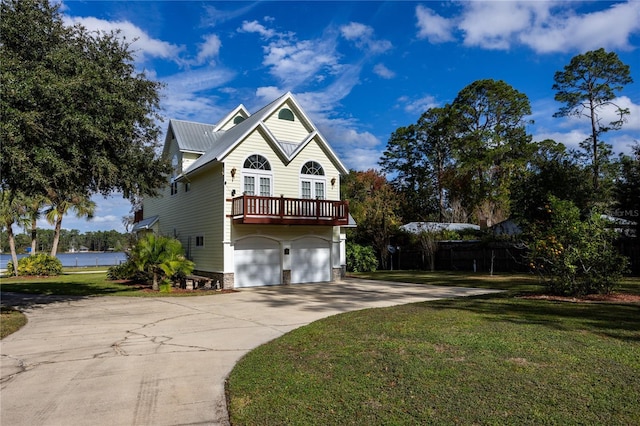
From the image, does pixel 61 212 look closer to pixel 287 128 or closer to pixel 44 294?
pixel 44 294

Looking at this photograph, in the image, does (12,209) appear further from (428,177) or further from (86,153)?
(428,177)

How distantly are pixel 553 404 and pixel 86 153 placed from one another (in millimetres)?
11693

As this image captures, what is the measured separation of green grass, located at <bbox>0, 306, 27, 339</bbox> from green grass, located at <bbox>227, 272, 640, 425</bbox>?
223 inches

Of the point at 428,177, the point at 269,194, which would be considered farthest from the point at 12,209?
the point at 428,177

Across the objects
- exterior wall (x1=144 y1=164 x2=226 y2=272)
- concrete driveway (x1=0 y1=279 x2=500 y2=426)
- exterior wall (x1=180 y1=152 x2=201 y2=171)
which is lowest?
concrete driveway (x1=0 y1=279 x2=500 y2=426)

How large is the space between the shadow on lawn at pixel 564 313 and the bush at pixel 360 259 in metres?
15.5

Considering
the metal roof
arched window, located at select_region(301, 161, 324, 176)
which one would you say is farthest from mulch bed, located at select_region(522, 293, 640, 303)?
the metal roof

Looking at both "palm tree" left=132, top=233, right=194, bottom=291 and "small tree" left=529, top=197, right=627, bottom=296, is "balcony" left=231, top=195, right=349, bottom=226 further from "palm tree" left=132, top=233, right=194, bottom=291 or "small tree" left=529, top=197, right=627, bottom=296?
"small tree" left=529, top=197, right=627, bottom=296

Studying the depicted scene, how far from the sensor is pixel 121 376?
5.65m

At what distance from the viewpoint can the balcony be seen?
17.3 meters

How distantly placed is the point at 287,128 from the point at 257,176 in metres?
3.08

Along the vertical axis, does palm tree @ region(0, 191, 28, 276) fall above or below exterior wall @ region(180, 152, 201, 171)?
below

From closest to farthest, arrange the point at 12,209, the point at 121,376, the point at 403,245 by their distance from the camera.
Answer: the point at 121,376, the point at 12,209, the point at 403,245

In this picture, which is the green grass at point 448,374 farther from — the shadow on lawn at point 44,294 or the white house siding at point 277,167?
the white house siding at point 277,167
